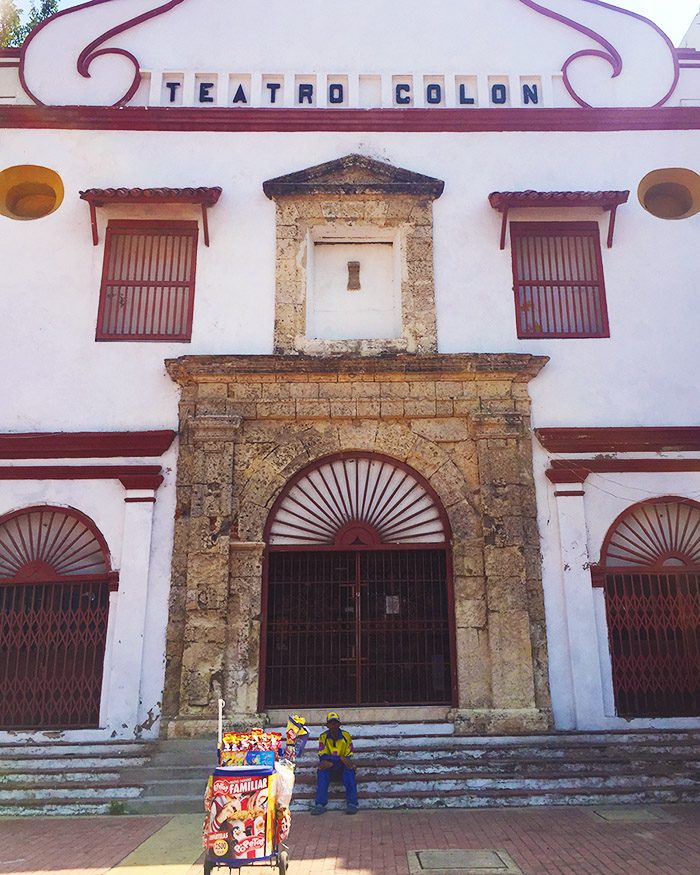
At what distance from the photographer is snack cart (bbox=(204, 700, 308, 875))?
524 centimetres

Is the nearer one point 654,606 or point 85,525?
point 654,606

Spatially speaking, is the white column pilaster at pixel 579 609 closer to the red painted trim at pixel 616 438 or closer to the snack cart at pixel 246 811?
the red painted trim at pixel 616 438

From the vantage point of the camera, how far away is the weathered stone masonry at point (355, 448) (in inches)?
356

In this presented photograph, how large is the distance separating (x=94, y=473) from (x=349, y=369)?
353cm

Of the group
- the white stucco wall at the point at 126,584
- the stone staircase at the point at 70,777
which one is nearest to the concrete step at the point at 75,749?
the stone staircase at the point at 70,777

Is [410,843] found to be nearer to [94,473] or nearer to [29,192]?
[94,473]

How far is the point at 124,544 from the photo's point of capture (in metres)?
9.51

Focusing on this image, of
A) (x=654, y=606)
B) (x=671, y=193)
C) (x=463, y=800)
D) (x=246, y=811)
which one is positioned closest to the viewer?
(x=246, y=811)

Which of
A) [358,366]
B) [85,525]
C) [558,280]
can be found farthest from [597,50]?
[85,525]

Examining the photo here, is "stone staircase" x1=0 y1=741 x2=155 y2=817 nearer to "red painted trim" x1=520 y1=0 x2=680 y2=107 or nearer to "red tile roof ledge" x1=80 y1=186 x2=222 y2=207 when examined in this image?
"red tile roof ledge" x1=80 y1=186 x2=222 y2=207

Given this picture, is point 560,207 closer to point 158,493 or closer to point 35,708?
point 158,493

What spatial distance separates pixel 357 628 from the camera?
31.0 ft

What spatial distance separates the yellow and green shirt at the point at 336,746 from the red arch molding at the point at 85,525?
128 inches

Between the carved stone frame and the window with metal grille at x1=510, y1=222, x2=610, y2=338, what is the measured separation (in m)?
1.32
